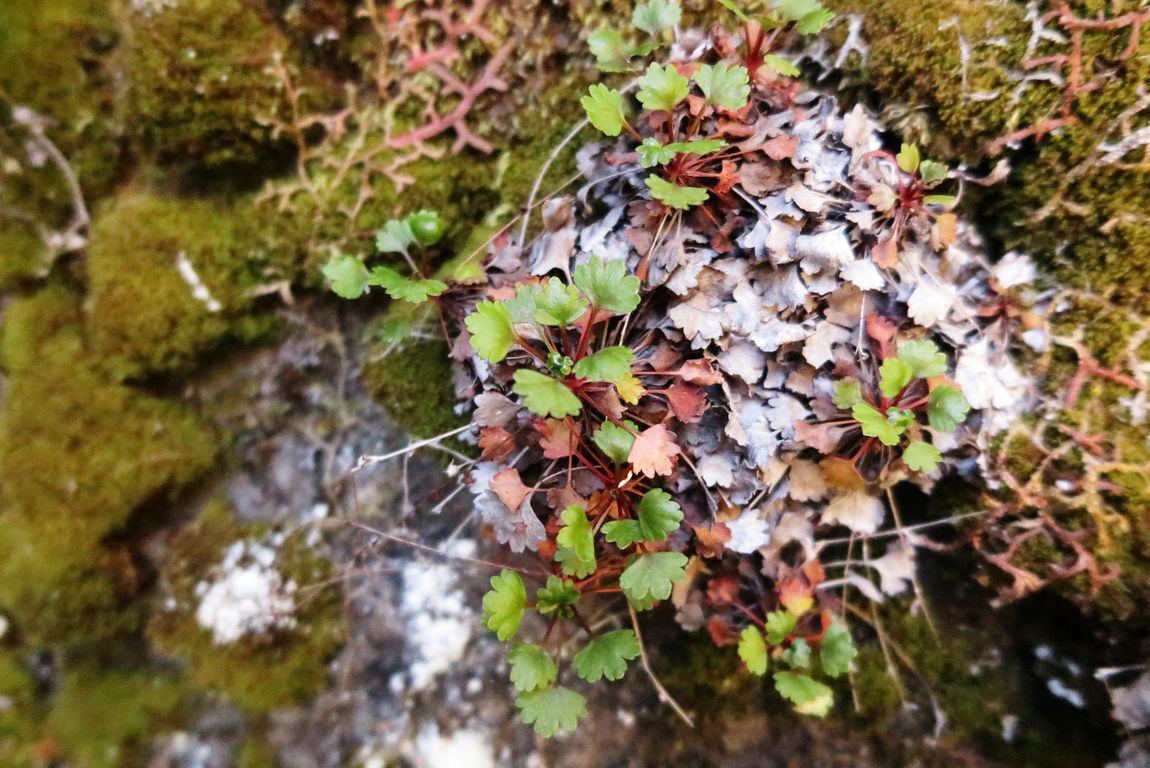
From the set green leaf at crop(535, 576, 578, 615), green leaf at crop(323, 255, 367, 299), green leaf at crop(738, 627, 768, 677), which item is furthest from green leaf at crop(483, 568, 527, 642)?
green leaf at crop(323, 255, 367, 299)

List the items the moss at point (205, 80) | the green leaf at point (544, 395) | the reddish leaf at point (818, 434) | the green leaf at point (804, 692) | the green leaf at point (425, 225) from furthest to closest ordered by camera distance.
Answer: the moss at point (205, 80)
the green leaf at point (425, 225)
the green leaf at point (804, 692)
the reddish leaf at point (818, 434)
the green leaf at point (544, 395)

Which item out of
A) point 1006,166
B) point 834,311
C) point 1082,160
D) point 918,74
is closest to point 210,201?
point 834,311

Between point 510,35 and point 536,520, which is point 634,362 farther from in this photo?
point 510,35

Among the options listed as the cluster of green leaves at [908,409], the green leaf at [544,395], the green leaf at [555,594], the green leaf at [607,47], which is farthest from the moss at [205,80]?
the cluster of green leaves at [908,409]

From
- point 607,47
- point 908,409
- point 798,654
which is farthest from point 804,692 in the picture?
point 607,47

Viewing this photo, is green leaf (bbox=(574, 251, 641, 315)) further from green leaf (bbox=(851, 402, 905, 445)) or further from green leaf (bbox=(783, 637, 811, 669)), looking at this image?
green leaf (bbox=(783, 637, 811, 669))

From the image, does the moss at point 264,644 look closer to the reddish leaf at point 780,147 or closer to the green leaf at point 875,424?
the green leaf at point 875,424
